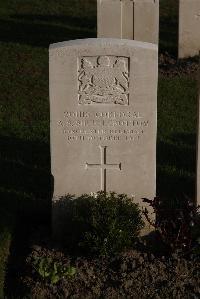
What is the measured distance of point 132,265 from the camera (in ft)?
21.2

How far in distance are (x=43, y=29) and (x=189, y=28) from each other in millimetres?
3665

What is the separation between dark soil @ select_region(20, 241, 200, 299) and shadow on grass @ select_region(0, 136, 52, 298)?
294 millimetres

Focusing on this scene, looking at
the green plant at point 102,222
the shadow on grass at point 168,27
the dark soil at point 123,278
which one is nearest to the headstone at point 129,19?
the shadow on grass at point 168,27

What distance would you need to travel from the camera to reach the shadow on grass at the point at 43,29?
1471 centimetres

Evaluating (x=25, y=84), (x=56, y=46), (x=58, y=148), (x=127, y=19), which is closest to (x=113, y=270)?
(x=58, y=148)

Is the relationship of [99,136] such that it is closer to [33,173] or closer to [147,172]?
[147,172]

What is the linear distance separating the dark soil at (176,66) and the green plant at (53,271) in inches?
259

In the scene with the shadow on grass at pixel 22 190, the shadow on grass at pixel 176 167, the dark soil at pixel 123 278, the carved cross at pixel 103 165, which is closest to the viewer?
the dark soil at pixel 123 278

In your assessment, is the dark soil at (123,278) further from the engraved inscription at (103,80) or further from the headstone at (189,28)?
the headstone at (189,28)

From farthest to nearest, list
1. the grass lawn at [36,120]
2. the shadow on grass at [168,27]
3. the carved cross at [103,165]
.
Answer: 1. the shadow on grass at [168,27]
2. the grass lawn at [36,120]
3. the carved cross at [103,165]

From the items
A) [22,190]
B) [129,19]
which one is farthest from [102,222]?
[129,19]

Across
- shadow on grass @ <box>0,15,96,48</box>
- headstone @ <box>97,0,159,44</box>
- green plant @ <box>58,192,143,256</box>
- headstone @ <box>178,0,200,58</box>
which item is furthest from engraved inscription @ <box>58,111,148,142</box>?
shadow on grass @ <box>0,15,96,48</box>

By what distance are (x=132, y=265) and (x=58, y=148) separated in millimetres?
1198

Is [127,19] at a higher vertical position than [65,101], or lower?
higher
